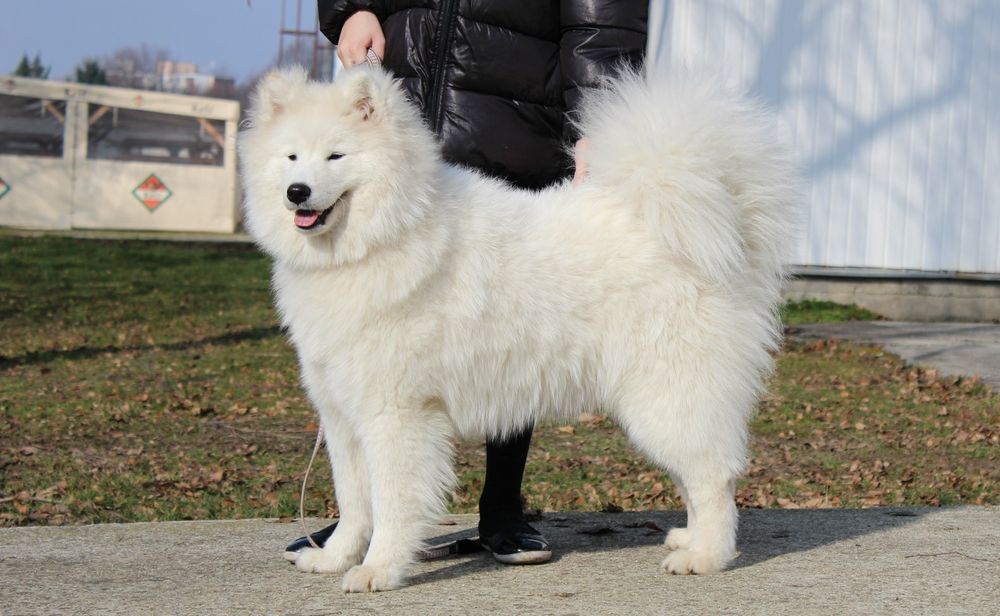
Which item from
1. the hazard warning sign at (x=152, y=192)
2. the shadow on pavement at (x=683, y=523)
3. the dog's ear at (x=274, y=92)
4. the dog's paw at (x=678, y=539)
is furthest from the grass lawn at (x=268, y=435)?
the hazard warning sign at (x=152, y=192)

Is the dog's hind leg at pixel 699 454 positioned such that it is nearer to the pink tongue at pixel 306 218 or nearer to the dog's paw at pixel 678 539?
the dog's paw at pixel 678 539

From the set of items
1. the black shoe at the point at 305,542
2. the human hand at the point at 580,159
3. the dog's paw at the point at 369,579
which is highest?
the human hand at the point at 580,159

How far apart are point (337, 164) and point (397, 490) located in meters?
1.01

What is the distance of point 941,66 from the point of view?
12258mm

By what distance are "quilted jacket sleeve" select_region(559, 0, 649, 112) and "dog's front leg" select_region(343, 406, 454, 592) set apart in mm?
1366

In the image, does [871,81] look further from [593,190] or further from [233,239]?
[233,239]

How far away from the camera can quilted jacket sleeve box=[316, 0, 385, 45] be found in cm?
402

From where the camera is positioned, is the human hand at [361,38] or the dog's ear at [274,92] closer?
the dog's ear at [274,92]

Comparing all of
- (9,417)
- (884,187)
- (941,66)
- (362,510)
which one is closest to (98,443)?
(9,417)

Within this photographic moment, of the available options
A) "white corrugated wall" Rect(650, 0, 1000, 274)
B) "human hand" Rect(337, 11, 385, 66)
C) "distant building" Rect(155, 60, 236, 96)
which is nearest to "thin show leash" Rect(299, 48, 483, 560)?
"human hand" Rect(337, 11, 385, 66)

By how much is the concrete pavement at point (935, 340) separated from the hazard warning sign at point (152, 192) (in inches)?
605

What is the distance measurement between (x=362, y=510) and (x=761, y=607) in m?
1.31

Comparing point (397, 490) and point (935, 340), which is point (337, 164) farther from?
point (935, 340)

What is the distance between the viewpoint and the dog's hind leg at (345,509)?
3.60 metres
